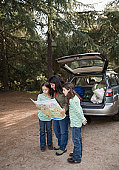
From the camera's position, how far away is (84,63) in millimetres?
5148

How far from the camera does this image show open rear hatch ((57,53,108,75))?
4.64 metres

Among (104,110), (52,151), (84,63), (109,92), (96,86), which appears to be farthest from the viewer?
(96,86)

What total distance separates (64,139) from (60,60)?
2.39 meters

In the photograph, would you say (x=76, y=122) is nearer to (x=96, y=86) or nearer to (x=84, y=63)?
(x=84, y=63)

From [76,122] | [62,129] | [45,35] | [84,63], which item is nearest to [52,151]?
[62,129]

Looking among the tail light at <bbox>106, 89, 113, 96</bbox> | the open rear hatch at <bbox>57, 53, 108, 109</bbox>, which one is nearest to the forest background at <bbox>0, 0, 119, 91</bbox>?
the open rear hatch at <bbox>57, 53, 108, 109</bbox>

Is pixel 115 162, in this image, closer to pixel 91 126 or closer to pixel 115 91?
pixel 91 126

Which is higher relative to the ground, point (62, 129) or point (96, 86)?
point (96, 86)

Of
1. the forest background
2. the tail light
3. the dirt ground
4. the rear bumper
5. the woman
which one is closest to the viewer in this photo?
the dirt ground

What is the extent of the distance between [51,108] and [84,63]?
254 cm

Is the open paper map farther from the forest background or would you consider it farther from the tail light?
the forest background

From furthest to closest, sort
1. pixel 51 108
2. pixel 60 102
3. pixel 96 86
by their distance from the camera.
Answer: pixel 96 86 < pixel 60 102 < pixel 51 108

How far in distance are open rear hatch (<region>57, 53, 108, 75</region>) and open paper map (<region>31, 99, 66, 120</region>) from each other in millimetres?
2026

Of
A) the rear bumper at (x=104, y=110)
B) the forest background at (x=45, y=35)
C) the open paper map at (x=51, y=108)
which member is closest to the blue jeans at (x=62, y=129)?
the open paper map at (x=51, y=108)
